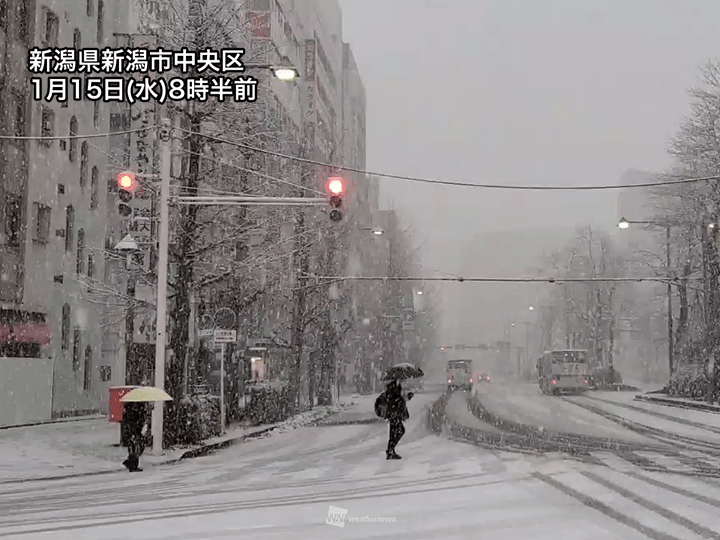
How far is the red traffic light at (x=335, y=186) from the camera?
18.8m

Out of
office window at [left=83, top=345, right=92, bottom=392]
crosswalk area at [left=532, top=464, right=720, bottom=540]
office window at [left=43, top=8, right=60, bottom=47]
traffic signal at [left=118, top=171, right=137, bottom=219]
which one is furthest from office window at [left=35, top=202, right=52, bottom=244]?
crosswalk area at [left=532, top=464, right=720, bottom=540]

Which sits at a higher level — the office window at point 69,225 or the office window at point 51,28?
the office window at point 51,28

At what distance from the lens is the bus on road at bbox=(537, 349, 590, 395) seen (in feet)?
202

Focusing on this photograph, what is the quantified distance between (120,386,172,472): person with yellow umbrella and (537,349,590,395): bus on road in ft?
154

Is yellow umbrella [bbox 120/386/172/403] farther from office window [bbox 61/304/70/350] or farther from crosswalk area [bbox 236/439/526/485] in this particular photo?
office window [bbox 61/304/70/350]

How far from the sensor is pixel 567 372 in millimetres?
62188

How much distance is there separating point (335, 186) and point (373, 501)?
8.16m

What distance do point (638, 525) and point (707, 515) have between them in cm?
139

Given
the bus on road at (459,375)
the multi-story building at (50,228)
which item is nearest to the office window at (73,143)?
the multi-story building at (50,228)

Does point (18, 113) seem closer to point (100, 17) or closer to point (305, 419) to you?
point (100, 17)

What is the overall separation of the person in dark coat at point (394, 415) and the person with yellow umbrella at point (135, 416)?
4707 millimetres

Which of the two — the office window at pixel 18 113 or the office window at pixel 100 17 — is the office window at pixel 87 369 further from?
the office window at pixel 100 17

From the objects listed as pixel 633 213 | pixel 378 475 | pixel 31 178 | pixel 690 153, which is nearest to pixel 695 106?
pixel 690 153
